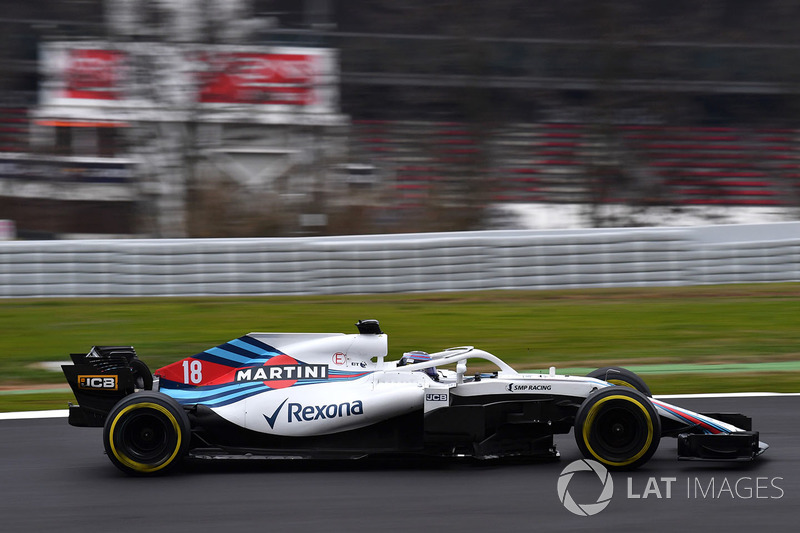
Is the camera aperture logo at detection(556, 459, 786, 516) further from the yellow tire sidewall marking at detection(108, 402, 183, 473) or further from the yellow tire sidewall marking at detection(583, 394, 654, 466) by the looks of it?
the yellow tire sidewall marking at detection(108, 402, 183, 473)

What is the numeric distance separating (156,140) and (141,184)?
71 centimetres

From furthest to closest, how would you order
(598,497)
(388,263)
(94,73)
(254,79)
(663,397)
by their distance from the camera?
(254,79) → (94,73) → (388,263) → (663,397) → (598,497)

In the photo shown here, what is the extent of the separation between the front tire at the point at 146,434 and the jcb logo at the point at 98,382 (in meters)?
0.19

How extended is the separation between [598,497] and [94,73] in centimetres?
1286

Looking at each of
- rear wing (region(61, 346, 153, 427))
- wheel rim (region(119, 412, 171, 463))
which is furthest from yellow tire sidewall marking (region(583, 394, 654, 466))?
rear wing (region(61, 346, 153, 427))

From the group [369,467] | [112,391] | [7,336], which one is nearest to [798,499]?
[369,467]

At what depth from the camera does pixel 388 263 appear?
488 inches

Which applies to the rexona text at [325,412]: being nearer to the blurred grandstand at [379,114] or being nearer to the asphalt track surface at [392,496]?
the asphalt track surface at [392,496]

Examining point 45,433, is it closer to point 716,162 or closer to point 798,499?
point 798,499

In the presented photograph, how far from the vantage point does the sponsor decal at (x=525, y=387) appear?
532cm

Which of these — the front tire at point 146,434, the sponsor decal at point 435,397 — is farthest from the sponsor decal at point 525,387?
the front tire at point 146,434

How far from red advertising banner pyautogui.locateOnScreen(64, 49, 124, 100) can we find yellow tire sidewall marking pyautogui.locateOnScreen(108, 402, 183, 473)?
36.3 feet

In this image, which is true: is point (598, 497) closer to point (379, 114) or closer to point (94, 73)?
point (94, 73)

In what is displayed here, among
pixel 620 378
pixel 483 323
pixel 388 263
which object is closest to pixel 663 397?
pixel 620 378
